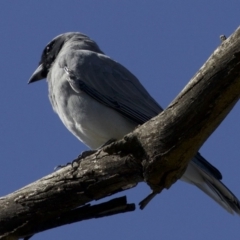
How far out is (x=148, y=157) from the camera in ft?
17.2

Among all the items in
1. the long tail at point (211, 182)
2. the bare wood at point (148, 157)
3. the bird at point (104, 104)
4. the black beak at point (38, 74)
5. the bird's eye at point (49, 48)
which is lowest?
the long tail at point (211, 182)

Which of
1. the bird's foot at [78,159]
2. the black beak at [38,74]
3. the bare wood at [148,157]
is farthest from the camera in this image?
the black beak at [38,74]

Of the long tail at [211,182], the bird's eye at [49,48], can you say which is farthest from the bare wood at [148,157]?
the bird's eye at [49,48]

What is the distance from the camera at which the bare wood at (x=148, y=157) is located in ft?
15.2

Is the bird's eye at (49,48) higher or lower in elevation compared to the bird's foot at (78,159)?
higher

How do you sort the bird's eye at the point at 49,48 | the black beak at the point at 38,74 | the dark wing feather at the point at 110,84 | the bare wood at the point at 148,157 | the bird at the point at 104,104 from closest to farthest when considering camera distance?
the bare wood at the point at 148,157, the bird at the point at 104,104, the dark wing feather at the point at 110,84, the black beak at the point at 38,74, the bird's eye at the point at 49,48

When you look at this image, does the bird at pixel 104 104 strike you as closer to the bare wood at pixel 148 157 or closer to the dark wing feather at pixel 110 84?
the dark wing feather at pixel 110 84

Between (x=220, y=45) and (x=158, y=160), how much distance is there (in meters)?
1.05

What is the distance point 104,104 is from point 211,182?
1.50 meters

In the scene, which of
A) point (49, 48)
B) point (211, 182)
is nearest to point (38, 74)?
point (49, 48)

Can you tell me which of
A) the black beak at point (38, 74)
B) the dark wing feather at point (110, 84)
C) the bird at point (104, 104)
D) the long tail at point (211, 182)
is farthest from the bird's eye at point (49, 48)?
the long tail at point (211, 182)

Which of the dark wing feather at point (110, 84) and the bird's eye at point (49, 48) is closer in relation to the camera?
the dark wing feather at point (110, 84)

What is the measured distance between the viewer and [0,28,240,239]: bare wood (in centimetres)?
463

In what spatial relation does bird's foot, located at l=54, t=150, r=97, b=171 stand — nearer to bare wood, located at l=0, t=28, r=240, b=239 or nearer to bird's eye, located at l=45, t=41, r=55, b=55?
bare wood, located at l=0, t=28, r=240, b=239
